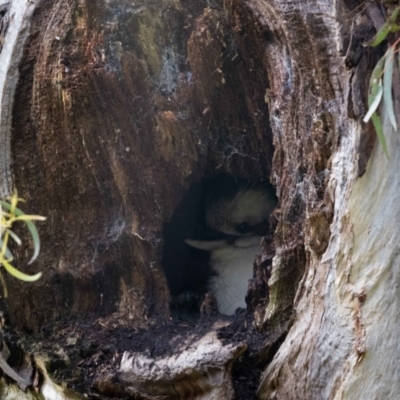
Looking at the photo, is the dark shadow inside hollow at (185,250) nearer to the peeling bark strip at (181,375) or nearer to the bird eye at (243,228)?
the bird eye at (243,228)

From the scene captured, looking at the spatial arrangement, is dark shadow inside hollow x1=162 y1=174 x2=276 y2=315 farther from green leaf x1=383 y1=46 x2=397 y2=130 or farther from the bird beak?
green leaf x1=383 y1=46 x2=397 y2=130

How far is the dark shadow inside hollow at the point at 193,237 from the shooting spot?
2.14 m

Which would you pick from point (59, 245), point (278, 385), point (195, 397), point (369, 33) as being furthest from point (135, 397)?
point (369, 33)

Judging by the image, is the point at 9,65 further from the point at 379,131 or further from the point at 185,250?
the point at 379,131

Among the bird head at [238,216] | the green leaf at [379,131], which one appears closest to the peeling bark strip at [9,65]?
the bird head at [238,216]

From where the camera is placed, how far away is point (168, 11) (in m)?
1.79

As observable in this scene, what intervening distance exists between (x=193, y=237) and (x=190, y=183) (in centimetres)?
45

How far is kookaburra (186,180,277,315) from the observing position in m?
2.26

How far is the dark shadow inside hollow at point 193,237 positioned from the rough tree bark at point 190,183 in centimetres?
21

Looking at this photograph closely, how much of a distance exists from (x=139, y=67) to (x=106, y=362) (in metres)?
0.77

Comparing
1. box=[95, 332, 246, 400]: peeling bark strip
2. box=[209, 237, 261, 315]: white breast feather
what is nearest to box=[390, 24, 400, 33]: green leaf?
box=[95, 332, 246, 400]: peeling bark strip

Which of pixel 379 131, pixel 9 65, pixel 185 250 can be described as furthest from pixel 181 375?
pixel 185 250

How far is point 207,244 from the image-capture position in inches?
93.5

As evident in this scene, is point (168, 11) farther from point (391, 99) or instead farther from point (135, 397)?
point (135, 397)
